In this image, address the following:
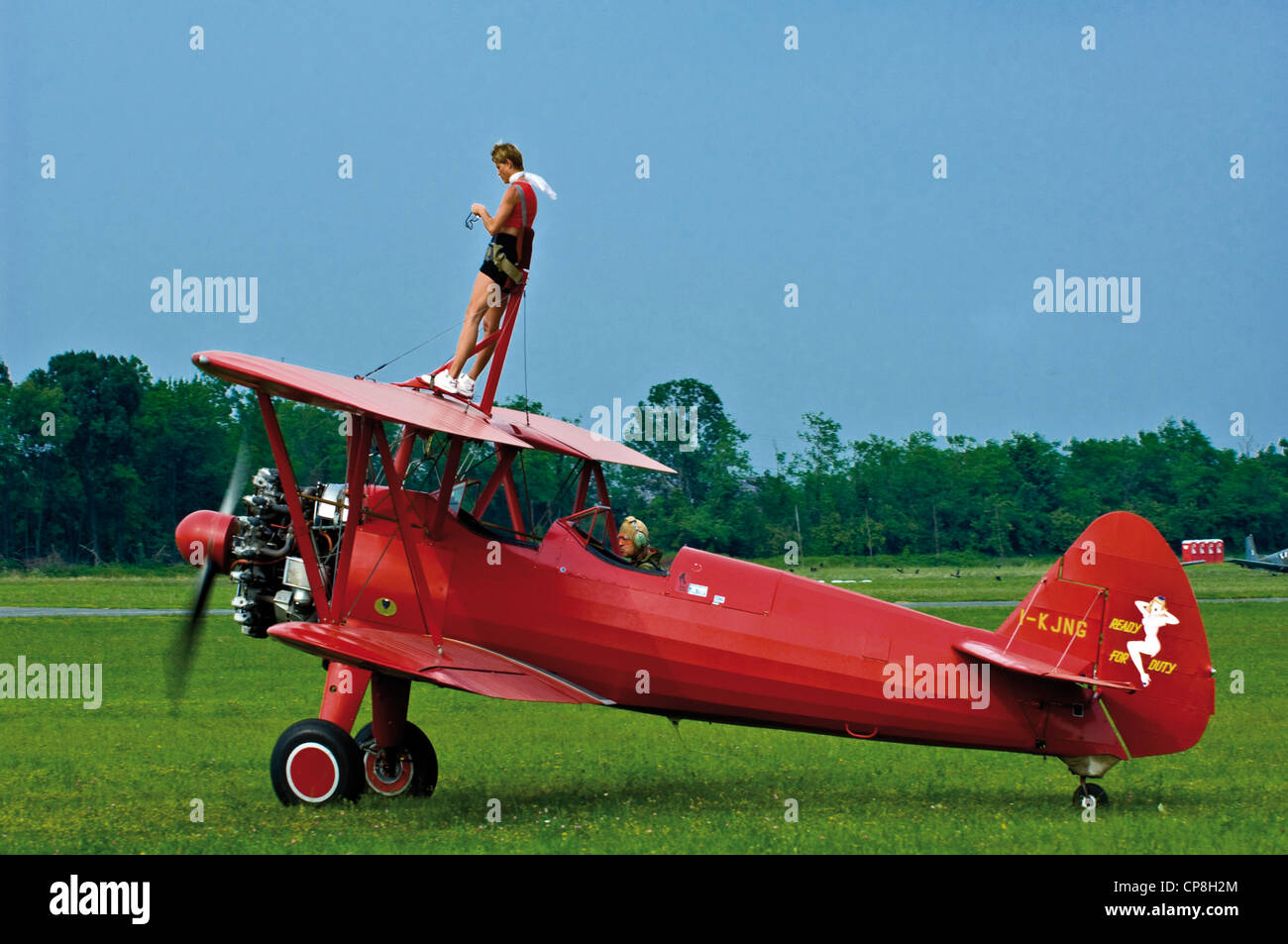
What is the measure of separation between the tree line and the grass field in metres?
29.4

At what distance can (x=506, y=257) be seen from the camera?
33.2ft

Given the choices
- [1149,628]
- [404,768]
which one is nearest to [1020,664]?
[1149,628]

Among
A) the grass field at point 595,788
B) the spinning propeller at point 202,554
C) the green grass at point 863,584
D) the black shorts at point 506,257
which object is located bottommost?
the green grass at point 863,584

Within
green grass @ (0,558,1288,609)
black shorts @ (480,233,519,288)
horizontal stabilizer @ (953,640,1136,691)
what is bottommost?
green grass @ (0,558,1288,609)

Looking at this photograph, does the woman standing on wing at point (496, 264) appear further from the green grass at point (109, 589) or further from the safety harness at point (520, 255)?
the green grass at point (109, 589)

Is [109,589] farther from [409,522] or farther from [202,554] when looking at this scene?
[409,522]

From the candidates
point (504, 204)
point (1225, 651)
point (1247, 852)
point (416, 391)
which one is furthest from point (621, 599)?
point (1225, 651)

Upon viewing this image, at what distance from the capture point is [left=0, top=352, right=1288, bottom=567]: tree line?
5097cm

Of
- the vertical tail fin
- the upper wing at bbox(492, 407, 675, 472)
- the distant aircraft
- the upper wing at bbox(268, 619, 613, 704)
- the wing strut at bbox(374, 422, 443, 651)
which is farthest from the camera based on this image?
the distant aircraft

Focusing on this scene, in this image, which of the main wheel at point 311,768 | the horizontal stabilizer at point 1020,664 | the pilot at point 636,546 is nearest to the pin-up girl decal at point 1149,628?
the horizontal stabilizer at point 1020,664

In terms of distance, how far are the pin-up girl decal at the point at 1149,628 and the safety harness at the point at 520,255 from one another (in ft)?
18.1

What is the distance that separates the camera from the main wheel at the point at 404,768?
34.3ft

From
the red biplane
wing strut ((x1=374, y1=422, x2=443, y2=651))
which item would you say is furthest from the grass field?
wing strut ((x1=374, y1=422, x2=443, y2=651))

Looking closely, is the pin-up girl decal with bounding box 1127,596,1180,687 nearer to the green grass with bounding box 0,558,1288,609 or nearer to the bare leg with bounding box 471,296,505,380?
the bare leg with bounding box 471,296,505,380
